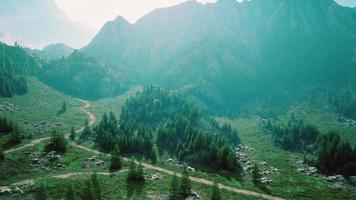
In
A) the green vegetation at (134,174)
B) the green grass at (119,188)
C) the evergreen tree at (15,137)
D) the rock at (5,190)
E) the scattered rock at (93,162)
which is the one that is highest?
the evergreen tree at (15,137)

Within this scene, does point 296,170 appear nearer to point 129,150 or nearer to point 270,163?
point 270,163

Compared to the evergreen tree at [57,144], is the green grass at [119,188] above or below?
below

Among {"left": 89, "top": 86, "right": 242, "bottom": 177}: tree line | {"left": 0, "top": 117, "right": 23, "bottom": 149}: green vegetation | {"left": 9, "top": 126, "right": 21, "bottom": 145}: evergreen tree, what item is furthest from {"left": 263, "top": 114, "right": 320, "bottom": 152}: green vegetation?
{"left": 0, "top": 117, "right": 23, "bottom": 149}: green vegetation

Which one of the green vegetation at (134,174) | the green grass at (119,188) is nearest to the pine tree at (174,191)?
Result: the green grass at (119,188)

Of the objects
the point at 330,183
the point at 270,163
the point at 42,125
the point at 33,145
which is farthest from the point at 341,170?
the point at 42,125

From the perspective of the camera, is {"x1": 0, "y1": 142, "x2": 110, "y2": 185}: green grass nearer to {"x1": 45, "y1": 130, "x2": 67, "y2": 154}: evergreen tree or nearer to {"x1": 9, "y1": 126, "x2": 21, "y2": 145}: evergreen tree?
{"x1": 45, "y1": 130, "x2": 67, "y2": 154}: evergreen tree

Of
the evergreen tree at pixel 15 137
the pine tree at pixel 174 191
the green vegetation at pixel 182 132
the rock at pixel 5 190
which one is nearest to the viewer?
the rock at pixel 5 190

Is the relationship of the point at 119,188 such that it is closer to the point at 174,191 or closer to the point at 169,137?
the point at 174,191

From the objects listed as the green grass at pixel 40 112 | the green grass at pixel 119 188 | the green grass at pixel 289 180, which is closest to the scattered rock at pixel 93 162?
the green grass at pixel 119 188

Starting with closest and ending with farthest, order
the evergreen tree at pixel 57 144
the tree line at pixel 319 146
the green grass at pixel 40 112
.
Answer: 1. the evergreen tree at pixel 57 144
2. the tree line at pixel 319 146
3. the green grass at pixel 40 112

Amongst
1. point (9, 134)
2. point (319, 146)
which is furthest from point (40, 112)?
point (319, 146)

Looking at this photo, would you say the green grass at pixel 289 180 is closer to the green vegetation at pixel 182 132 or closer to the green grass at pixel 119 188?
the green vegetation at pixel 182 132

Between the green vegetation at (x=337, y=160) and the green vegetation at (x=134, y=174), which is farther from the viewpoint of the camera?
the green vegetation at (x=337, y=160)

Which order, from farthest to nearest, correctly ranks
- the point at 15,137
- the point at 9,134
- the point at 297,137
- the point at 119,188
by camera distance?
the point at 297,137
the point at 9,134
the point at 15,137
the point at 119,188
